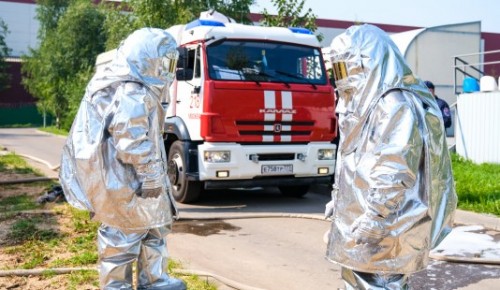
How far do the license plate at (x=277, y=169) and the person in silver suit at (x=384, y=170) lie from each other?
16.0ft

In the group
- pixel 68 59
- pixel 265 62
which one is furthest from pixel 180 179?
pixel 68 59

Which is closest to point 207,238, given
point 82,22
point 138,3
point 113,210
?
point 113,210

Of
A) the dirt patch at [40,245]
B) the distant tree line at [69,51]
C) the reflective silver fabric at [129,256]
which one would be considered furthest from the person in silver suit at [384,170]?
the distant tree line at [69,51]

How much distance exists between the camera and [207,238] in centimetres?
662

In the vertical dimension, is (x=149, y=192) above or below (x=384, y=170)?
below

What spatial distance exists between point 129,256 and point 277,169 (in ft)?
15.0

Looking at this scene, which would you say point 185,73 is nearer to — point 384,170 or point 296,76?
point 296,76

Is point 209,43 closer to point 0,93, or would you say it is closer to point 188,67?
point 188,67

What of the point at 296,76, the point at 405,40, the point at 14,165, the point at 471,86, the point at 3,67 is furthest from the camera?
the point at 3,67

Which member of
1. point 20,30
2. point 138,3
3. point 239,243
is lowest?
point 239,243

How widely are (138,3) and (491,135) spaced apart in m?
9.44

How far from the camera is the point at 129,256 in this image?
3.82m

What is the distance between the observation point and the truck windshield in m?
7.98

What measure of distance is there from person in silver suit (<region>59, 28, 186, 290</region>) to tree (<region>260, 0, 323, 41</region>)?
Result: 367 inches
